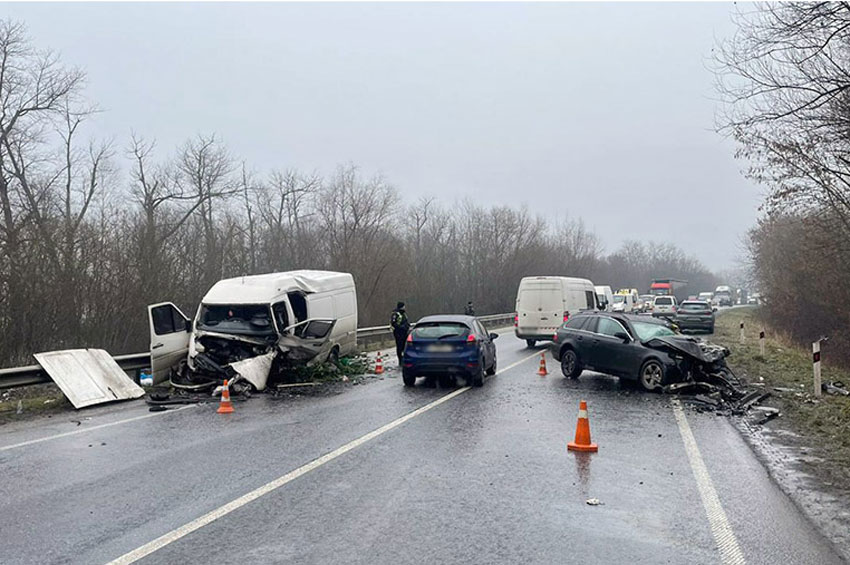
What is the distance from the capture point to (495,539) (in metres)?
5.46

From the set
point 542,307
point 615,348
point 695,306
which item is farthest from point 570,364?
point 695,306

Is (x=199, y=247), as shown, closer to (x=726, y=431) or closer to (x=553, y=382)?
(x=553, y=382)

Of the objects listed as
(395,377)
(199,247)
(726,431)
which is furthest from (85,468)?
(199,247)

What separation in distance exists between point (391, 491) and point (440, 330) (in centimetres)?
882

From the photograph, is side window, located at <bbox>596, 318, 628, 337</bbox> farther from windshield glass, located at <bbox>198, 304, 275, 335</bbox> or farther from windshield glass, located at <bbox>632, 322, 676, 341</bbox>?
windshield glass, located at <bbox>198, 304, 275, 335</bbox>

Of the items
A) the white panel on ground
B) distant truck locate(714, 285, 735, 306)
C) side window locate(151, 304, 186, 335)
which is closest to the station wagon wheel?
side window locate(151, 304, 186, 335)

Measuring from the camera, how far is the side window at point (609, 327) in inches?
620

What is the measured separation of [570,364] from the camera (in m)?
17.0

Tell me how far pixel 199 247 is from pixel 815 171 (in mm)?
27086

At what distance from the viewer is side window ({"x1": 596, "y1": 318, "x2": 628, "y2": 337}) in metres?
15.7

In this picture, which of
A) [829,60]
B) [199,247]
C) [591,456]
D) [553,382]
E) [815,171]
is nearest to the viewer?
[591,456]

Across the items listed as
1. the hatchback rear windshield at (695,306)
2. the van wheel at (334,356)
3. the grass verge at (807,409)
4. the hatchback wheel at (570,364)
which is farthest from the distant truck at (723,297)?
the van wheel at (334,356)

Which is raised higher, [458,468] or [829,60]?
[829,60]

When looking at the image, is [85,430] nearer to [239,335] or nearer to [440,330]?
[239,335]
